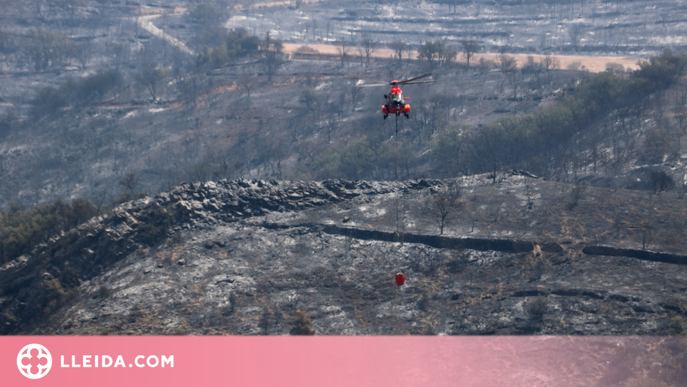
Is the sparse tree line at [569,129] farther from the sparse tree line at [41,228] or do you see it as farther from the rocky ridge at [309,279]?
the sparse tree line at [41,228]

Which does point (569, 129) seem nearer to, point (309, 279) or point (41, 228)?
point (309, 279)

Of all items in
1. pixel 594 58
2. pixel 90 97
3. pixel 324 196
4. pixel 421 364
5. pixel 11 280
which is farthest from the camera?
pixel 594 58

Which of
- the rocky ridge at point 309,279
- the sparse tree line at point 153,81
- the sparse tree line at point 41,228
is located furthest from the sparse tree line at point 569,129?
the sparse tree line at point 153,81

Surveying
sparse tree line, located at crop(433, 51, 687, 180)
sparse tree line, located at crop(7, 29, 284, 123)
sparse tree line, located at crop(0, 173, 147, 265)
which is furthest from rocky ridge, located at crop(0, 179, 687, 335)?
sparse tree line, located at crop(7, 29, 284, 123)

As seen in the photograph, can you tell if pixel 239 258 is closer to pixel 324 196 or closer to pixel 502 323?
pixel 324 196

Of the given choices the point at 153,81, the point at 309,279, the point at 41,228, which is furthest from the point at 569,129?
the point at 153,81

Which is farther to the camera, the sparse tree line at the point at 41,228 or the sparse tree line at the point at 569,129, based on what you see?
the sparse tree line at the point at 569,129

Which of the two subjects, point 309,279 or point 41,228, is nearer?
point 309,279

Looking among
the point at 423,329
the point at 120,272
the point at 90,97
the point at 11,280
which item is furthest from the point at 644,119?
the point at 90,97

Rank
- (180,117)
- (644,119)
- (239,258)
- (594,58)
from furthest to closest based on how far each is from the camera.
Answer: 1. (594,58)
2. (180,117)
3. (644,119)
4. (239,258)

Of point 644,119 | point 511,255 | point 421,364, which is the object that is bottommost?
point 421,364

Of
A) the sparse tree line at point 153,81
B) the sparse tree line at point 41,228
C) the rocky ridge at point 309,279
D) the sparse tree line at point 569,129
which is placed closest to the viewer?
the rocky ridge at point 309,279
